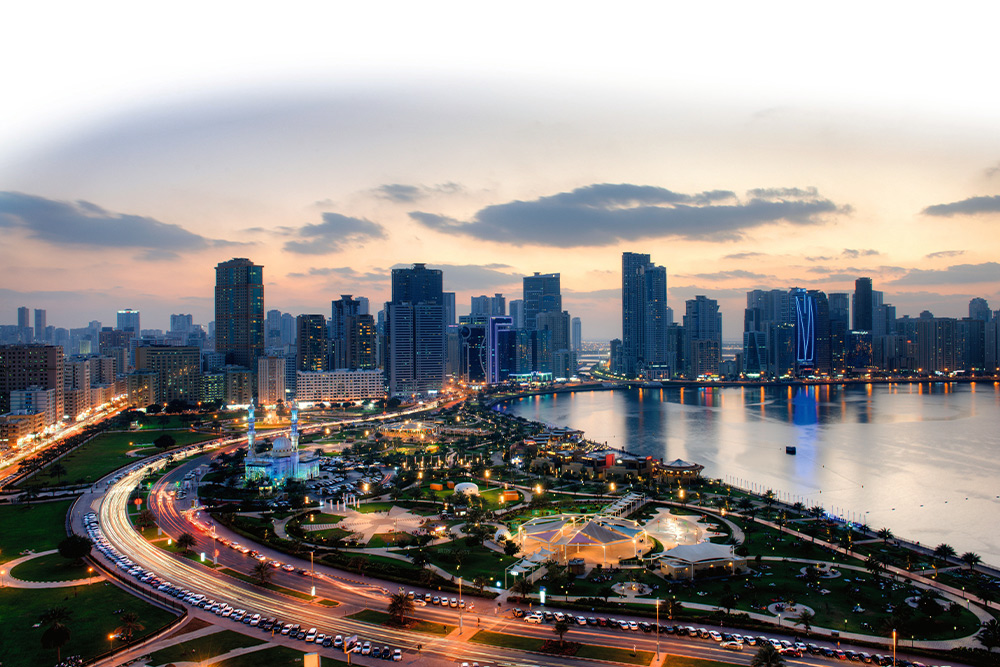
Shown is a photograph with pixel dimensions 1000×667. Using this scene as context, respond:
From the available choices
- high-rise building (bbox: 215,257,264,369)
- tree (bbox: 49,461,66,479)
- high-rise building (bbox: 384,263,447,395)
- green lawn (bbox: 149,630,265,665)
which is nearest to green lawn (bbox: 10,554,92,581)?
green lawn (bbox: 149,630,265,665)

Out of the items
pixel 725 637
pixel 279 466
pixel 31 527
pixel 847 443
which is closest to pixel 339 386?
pixel 279 466

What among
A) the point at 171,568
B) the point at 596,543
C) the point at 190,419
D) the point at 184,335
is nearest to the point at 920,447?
the point at 596,543

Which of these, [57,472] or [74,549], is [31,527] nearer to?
[74,549]

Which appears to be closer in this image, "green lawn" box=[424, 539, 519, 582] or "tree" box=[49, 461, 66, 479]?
"green lawn" box=[424, 539, 519, 582]

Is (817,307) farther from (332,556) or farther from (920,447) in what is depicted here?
(332,556)

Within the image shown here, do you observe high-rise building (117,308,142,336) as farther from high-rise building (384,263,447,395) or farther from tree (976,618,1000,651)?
tree (976,618,1000,651)

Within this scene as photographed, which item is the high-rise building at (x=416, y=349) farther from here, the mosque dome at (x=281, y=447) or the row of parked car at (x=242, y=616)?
the row of parked car at (x=242, y=616)

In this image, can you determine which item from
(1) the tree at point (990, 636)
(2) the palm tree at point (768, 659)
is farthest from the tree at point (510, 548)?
(1) the tree at point (990, 636)
